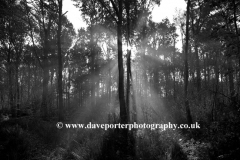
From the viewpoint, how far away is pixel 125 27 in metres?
12.0

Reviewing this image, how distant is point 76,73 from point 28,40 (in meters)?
13.4

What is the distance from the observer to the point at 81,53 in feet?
63.9

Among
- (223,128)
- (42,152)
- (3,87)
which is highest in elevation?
(3,87)

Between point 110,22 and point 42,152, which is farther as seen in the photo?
point 110,22

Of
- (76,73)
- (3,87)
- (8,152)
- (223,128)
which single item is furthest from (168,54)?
(3,87)

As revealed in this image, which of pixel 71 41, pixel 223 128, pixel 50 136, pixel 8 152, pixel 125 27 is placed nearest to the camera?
pixel 223 128

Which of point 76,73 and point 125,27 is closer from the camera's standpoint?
point 125,27

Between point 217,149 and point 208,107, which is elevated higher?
point 208,107

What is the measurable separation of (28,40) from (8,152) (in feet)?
48.8

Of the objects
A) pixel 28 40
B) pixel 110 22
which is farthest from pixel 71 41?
pixel 110 22

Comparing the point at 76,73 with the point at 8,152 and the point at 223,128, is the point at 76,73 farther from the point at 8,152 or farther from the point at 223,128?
the point at 223,128

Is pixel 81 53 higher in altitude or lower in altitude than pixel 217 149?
higher

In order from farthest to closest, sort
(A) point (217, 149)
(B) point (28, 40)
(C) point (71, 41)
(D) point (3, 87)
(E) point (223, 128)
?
1. (D) point (3, 87)
2. (C) point (71, 41)
3. (B) point (28, 40)
4. (E) point (223, 128)
5. (A) point (217, 149)

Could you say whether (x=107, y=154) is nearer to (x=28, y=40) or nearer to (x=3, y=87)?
(x=28, y=40)
